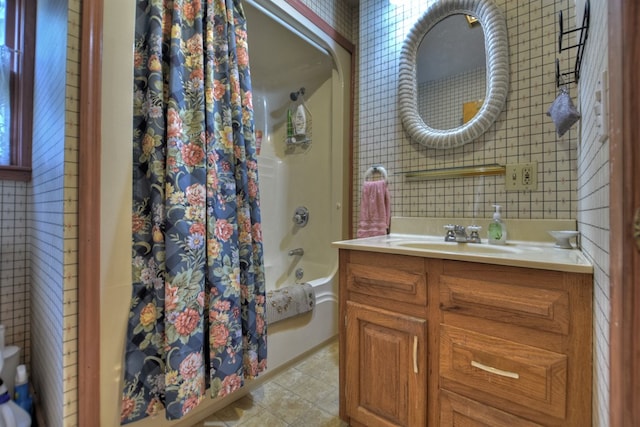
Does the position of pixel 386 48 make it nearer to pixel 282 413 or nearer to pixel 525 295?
pixel 525 295

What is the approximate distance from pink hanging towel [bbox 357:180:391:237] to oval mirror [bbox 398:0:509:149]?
1.16 ft

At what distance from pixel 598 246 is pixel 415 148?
3.59ft

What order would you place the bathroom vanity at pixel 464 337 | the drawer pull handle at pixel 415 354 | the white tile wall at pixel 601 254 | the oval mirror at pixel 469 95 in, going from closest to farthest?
A: the white tile wall at pixel 601 254, the bathroom vanity at pixel 464 337, the drawer pull handle at pixel 415 354, the oval mirror at pixel 469 95

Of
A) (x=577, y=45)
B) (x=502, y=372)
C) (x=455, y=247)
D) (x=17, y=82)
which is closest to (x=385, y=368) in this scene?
(x=502, y=372)

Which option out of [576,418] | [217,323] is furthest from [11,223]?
[576,418]

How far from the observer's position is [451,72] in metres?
1.51

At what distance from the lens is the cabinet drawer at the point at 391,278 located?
39.9 inches

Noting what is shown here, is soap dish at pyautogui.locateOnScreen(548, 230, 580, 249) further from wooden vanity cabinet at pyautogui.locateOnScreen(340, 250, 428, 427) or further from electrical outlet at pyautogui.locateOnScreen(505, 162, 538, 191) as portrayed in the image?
wooden vanity cabinet at pyautogui.locateOnScreen(340, 250, 428, 427)

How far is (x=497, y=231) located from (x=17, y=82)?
99.0 inches

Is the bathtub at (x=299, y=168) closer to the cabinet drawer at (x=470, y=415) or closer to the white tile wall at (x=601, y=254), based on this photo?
the cabinet drawer at (x=470, y=415)

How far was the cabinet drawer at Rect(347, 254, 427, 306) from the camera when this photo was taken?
1015 mm

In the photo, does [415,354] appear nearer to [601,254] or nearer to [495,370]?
[495,370]

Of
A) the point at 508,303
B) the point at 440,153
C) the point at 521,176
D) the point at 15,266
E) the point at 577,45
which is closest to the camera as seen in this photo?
the point at 508,303

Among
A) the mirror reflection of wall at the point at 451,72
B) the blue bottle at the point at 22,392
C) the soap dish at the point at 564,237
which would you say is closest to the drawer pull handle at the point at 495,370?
the soap dish at the point at 564,237
